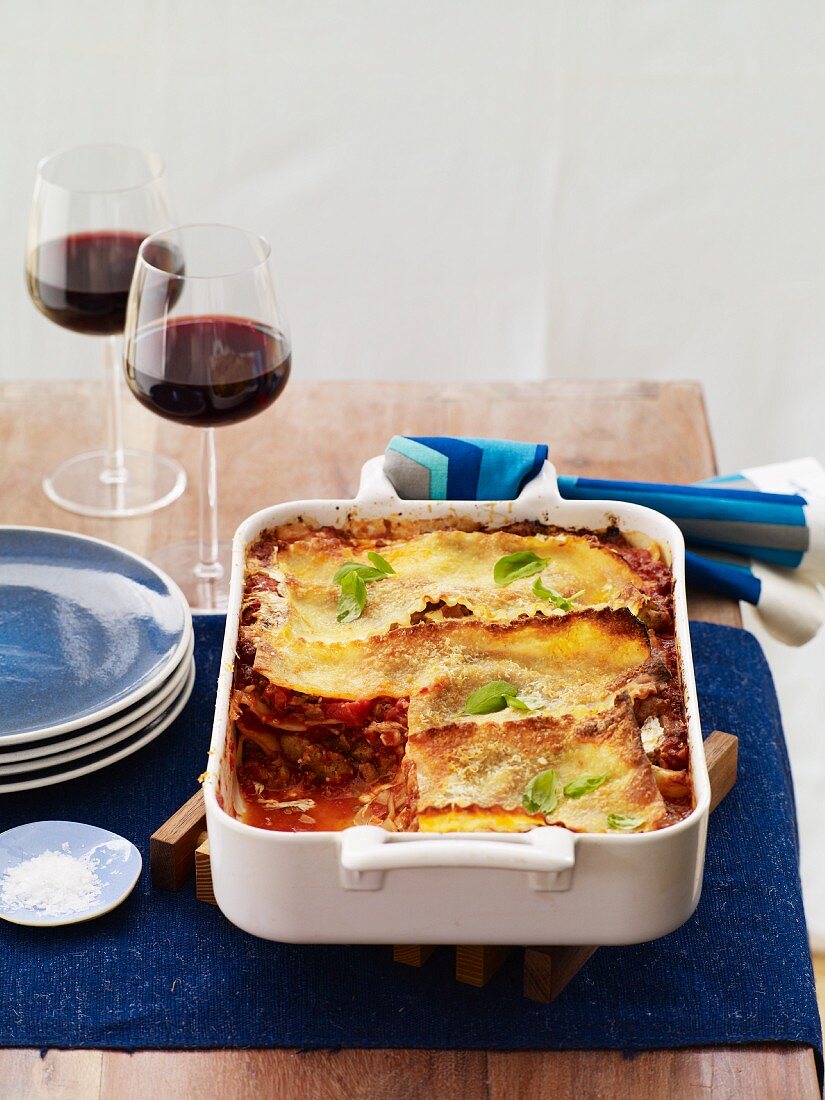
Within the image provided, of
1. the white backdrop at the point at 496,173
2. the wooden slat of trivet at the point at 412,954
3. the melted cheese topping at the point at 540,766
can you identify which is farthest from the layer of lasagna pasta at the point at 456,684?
the white backdrop at the point at 496,173

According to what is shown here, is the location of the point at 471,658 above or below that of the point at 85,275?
below

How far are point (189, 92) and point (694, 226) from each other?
1235 mm

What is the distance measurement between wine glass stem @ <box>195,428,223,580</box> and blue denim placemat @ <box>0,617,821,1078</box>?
1.56 ft

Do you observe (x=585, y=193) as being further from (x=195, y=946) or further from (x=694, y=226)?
(x=195, y=946)

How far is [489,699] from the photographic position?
49.7 inches

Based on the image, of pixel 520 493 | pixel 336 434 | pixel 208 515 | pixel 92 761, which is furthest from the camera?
pixel 336 434

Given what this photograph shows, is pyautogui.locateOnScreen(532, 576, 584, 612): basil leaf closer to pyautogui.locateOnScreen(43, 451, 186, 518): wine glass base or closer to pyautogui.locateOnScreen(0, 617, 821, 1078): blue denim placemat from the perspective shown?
pyautogui.locateOnScreen(0, 617, 821, 1078): blue denim placemat

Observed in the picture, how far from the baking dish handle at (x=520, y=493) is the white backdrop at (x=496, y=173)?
1840 mm

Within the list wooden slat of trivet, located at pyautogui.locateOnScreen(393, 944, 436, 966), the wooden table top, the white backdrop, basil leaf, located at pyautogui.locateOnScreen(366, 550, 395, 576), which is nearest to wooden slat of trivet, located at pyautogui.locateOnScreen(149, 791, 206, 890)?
wooden slat of trivet, located at pyautogui.locateOnScreen(393, 944, 436, 966)

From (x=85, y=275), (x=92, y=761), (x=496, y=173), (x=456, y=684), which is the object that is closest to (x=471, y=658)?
(x=456, y=684)

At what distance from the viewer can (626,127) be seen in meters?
3.19

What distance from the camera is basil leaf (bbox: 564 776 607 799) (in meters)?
1.12

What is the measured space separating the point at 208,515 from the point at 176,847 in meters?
0.57

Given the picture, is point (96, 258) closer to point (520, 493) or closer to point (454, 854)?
point (520, 493)
